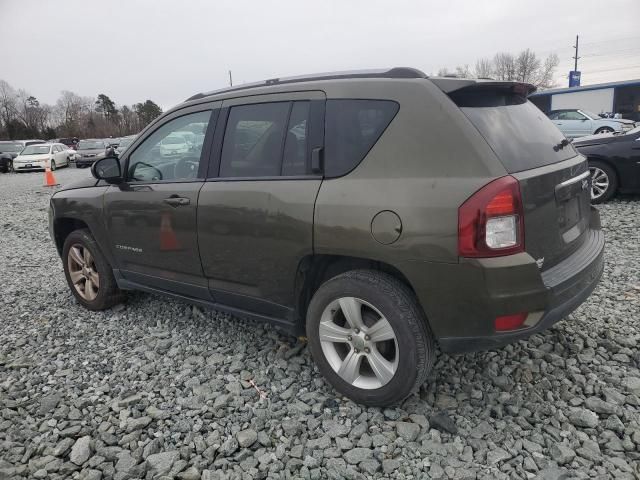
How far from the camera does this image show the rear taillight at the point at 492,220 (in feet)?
7.34

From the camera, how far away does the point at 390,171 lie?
2494 mm

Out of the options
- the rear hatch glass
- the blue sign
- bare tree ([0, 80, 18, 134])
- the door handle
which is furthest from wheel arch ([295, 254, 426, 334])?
bare tree ([0, 80, 18, 134])

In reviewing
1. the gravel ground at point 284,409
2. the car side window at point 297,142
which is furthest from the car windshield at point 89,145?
the car side window at point 297,142

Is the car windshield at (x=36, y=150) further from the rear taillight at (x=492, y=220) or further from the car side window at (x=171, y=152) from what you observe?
the rear taillight at (x=492, y=220)

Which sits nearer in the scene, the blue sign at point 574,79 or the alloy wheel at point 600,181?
the alloy wheel at point 600,181

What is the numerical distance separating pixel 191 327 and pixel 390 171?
2.31m

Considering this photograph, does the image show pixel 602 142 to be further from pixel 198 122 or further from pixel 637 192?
pixel 198 122

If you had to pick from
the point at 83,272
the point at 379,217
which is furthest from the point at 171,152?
the point at 379,217

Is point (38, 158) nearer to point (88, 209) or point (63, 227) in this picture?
point (63, 227)

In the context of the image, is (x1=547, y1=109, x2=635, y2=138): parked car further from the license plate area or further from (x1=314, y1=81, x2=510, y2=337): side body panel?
(x1=314, y1=81, x2=510, y2=337): side body panel

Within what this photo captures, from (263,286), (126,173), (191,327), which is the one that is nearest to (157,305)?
(191,327)

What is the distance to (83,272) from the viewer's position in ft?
14.6

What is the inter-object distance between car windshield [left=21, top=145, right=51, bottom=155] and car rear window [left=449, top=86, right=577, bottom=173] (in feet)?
89.4

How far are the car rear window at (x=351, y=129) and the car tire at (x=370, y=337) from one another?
24.4 inches
